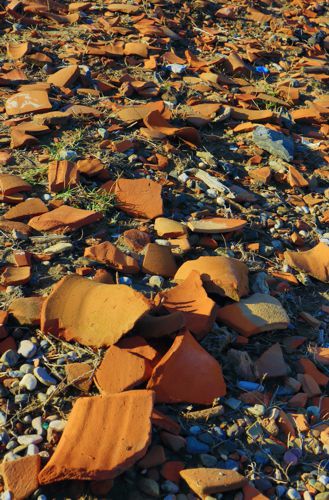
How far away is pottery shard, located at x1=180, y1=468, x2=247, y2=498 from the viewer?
6.03ft

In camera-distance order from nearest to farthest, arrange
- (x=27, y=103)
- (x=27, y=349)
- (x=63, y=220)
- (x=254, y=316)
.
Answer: (x=27, y=349), (x=254, y=316), (x=63, y=220), (x=27, y=103)

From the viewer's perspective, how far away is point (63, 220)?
9.37 ft

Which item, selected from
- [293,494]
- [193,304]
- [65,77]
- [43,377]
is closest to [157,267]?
[193,304]

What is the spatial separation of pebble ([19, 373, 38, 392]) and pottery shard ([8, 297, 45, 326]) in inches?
9.8

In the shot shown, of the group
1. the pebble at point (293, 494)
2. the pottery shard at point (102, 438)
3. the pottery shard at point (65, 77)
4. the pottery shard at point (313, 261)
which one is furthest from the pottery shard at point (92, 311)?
the pottery shard at point (65, 77)

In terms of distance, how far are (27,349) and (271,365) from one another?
91 centimetres

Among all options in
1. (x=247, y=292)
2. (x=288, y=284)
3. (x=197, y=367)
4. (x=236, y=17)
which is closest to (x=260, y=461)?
(x=197, y=367)

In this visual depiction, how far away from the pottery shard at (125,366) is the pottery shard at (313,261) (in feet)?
3.48

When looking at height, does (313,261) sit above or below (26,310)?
below

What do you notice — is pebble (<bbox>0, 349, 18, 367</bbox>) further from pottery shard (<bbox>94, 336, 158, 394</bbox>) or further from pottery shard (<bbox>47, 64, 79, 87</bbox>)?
pottery shard (<bbox>47, 64, 79, 87</bbox>)

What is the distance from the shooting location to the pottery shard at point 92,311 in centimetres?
218

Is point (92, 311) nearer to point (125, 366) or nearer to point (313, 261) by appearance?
point (125, 366)

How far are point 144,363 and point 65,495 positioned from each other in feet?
1.69

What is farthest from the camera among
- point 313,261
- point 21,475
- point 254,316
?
point 313,261
